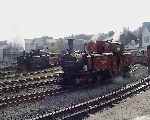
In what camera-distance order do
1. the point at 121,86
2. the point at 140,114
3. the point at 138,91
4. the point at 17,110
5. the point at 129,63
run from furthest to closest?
the point at 129,63, the point at 121,86, the point at 138,91, the point at 17,110, the point at 140,114

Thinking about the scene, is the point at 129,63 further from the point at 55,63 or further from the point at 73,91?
the point at 55,63

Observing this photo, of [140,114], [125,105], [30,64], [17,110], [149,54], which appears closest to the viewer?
[140,114]

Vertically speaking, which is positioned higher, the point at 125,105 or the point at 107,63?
the point at 107,63

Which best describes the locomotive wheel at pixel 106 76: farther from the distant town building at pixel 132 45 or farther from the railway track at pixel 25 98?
the distant town building at pixel 132 45

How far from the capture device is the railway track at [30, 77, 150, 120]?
10852mm

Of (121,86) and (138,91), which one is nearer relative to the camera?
(138,91)

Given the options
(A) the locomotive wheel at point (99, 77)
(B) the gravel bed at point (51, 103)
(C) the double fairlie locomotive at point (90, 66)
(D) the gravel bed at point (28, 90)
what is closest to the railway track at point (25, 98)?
(B) the gravel bed at point (51, 103)

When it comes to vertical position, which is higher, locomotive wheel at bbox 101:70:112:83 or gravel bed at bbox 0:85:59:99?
locomotive wheel at bbox 101:70:112:83

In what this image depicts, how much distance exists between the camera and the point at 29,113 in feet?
37.6

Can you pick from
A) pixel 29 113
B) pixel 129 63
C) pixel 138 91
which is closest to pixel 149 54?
pixel 129 63

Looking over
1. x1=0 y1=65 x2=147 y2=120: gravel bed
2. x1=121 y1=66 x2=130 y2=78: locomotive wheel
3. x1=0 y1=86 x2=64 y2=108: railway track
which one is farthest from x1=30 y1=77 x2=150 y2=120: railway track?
x1=121 y1=66 x2=130 y2=78: locomotive wheel

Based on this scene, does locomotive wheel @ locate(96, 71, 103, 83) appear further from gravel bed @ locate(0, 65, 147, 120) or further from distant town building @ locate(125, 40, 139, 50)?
distant town building @ locate(125, 40, 139, 50)

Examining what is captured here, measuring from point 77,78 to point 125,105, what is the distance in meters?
4.63

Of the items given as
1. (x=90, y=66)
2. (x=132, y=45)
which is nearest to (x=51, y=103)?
(x=90, y=66)
